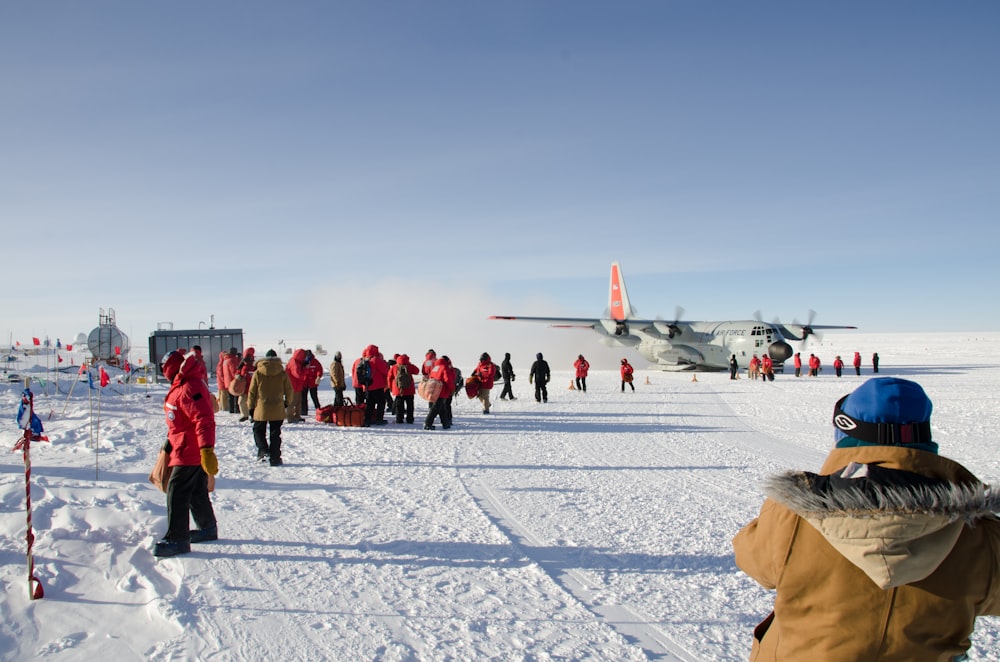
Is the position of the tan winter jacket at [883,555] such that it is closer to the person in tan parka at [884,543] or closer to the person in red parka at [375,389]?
the person in tan parka at [884,543]

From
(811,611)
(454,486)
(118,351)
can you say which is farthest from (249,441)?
(118,351)

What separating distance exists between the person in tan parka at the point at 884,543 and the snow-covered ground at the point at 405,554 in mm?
2185

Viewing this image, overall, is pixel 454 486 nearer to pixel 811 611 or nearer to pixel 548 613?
pixel 548 613

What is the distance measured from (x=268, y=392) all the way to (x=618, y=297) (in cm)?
3786

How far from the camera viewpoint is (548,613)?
4312 millimetres

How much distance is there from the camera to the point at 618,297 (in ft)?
148

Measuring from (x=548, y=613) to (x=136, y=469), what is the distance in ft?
22.7

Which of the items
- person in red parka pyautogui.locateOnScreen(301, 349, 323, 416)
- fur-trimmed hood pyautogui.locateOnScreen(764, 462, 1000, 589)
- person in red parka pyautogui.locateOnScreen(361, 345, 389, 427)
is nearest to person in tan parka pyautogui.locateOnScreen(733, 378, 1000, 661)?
fur-trimmed hood pyautogui.locateOnScreen(764, 462, 1000, 589)

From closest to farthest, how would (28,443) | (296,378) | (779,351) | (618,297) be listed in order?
(28,443)
(296,378)
(779,351)
(618,297)

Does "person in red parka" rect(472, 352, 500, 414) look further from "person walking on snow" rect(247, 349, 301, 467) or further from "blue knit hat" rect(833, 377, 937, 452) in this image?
"blue knit hat" rect(833, 377, 937, 452)

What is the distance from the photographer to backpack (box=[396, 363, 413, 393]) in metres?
13.6

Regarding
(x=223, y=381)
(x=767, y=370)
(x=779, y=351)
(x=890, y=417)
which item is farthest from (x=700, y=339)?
(x=890, y=417)

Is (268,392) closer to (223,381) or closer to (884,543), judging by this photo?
(223,381)

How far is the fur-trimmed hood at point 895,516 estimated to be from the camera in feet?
5.42
